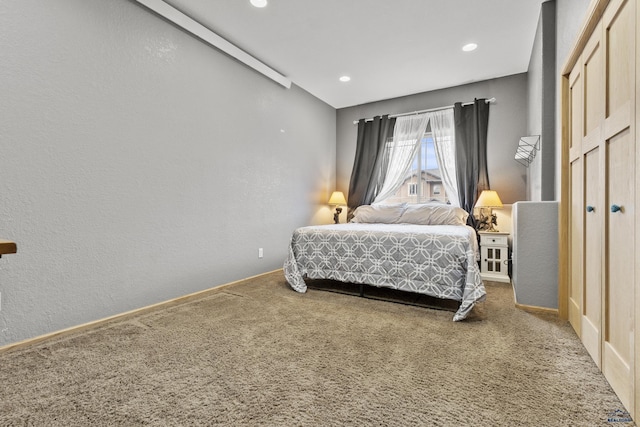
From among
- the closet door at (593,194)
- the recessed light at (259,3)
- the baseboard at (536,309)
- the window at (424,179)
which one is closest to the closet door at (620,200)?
the closet door at (593,194)

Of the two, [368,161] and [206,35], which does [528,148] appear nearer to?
[368,161]

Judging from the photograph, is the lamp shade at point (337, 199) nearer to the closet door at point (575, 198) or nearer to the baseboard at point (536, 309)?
the baseboard at point (536, 309)

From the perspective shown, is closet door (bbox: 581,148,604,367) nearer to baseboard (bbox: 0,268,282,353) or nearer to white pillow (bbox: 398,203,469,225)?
white pillow (bbox: 398,203,469,225)

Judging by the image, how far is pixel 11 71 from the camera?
1.85 meters

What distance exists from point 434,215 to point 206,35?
335 cm

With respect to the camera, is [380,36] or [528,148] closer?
[380,36]

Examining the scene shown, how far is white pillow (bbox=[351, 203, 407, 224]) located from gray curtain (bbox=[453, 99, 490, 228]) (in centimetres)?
89

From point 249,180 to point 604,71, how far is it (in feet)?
10.3

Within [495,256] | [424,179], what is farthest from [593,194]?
[424,179]

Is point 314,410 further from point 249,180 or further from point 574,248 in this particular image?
point 249,180

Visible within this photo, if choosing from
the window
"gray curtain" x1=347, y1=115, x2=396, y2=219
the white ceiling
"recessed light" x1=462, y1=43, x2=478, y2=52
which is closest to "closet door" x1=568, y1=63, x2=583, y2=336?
the white ceiling

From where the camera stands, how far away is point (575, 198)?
209 centimetres

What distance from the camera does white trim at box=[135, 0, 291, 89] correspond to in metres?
2.59

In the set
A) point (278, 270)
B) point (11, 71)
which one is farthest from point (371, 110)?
point (11, 71)
